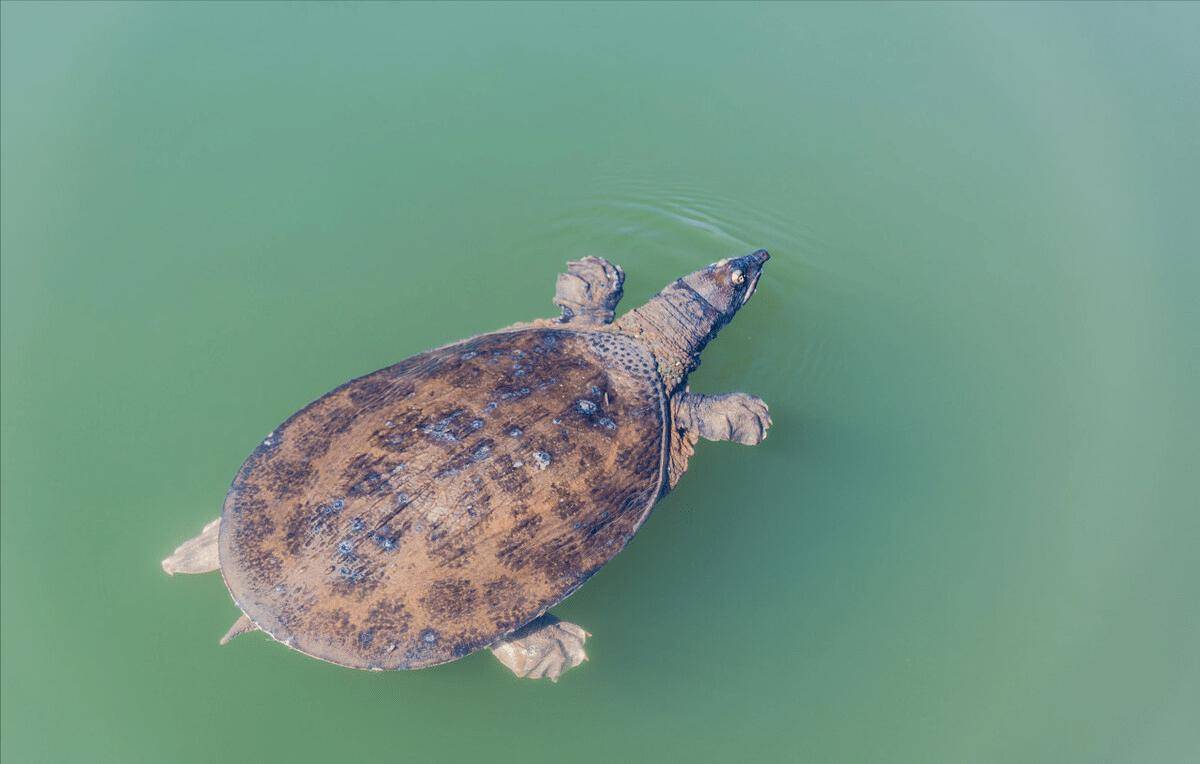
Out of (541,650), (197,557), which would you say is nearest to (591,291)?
(541,650)

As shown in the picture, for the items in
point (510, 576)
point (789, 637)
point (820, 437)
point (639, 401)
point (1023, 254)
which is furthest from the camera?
point (1023, 254)

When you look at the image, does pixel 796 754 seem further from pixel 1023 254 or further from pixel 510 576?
pixel 1023 254

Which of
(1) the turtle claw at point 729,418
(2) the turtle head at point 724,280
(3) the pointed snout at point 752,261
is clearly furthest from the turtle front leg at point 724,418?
(3) the pointed snout at point 752,261

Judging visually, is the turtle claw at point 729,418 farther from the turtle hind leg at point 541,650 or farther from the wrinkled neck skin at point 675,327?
the turtle hind leg at point 541,650

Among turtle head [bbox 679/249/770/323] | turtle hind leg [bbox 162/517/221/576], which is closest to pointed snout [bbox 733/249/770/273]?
turtle head [bbox 679/249/770/323]

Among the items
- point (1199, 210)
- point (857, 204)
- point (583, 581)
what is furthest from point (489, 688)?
point (1199, 210)

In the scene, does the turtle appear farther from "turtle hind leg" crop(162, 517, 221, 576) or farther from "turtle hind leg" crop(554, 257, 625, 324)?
"turtle hind leg" crop(554, 257, 625, 324)
